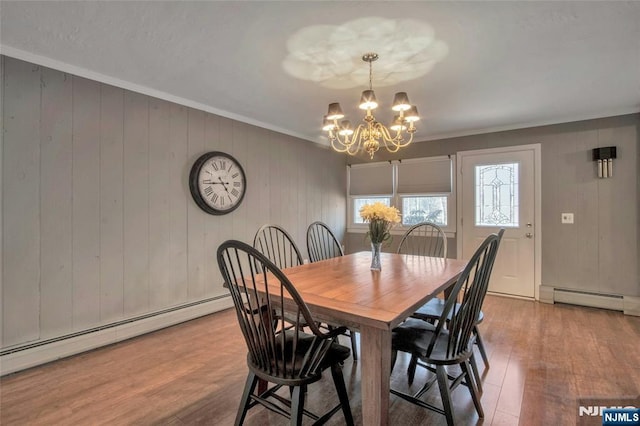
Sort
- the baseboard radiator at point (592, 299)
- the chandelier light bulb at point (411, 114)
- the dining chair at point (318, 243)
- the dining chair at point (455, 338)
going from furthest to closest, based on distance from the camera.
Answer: the baseboard radiator at point (592, 299) → the dining chair at point (318, 243) → the chandelier light bulb at point (411, 114) → the dining chair at point (455, 338)

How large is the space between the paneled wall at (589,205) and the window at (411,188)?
3.24 feet

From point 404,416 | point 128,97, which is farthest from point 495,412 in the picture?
point 128,97

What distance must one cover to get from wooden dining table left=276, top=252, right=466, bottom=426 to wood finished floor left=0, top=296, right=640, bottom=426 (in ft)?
2.04

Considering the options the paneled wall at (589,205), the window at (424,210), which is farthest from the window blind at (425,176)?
the paneled wall at (589,205)

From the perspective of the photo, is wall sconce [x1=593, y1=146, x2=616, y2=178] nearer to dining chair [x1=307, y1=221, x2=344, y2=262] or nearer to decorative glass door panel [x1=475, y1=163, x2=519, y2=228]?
decorative glass door panel [x1=475, y1=163, x2=519, y2=228]

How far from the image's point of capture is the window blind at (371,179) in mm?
5160

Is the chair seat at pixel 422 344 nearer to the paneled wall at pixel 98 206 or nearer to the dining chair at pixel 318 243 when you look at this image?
the dining chair at pixel 318 243

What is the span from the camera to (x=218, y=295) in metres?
3.60

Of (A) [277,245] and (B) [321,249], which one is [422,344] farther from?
(A) [277,245]

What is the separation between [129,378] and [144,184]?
64.5 inches

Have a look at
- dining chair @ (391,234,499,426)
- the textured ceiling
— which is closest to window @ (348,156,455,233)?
the textured ceiling

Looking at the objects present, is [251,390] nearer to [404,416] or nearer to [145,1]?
[404,416]

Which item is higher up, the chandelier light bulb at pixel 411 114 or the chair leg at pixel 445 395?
the chandelier light bulb at pixel 411 114

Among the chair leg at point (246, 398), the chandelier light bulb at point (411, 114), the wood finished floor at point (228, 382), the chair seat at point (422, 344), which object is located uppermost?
the chandelier light bulb at point (411, 114)
